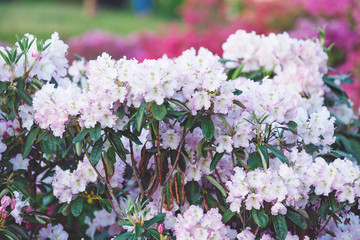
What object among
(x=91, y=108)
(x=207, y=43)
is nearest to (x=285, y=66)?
(x=91, y=108)

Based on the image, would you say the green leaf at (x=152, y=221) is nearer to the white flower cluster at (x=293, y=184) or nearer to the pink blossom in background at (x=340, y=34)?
the white flower cluster at (x=293, y=184)

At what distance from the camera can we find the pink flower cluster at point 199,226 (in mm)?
1365

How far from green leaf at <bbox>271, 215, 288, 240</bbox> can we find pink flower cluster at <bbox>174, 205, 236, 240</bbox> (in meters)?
0.15

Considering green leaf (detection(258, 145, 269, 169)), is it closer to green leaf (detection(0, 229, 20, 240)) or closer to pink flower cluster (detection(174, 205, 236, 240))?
pink flower cluster (detection(174, 205, 236, 240))

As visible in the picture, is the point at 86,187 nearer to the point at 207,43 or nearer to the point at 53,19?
the point at 207,43

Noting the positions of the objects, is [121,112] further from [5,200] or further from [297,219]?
[297,219]

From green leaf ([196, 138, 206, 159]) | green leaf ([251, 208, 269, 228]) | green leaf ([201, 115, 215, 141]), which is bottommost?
green leaf ([251, 208, 269, 228])

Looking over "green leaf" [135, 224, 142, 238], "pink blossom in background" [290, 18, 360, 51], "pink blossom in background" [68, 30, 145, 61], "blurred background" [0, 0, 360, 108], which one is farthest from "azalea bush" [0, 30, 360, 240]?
"pink blossom in background" [68, 30, 145, 61]

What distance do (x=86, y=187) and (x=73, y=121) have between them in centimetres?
26

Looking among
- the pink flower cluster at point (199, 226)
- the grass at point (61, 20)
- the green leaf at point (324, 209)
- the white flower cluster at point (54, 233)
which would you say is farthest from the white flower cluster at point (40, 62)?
the grass at point (61, 20)

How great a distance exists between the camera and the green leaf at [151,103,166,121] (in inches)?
51.4

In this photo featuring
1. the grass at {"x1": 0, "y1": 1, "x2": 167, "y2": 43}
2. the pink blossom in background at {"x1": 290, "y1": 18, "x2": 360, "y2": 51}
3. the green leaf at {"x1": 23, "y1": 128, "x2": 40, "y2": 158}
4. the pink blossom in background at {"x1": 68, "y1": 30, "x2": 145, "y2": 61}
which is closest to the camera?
the green leaf at {"x1": 23, "y1": 128, "x2": 40, "y2": 158}

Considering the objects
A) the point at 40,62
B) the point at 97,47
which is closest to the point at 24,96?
the point at 40,62

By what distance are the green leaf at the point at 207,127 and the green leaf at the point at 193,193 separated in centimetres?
25
